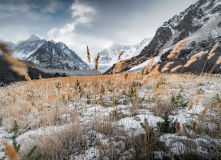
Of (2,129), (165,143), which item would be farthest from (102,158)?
(2,129)

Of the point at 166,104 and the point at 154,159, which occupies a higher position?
the point at 166,104

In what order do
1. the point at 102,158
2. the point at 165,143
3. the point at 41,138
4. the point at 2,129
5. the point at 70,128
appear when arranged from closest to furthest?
the point at 102,158 < the point at 165,143 < the point at 41,138 < the point at 70,128 < the point at 2,129

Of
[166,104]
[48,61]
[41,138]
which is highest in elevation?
Result: [48,61]

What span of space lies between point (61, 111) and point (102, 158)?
1.48m

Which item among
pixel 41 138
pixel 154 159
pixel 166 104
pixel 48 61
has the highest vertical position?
pixel 48 61

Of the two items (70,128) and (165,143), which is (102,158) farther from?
(165,143)

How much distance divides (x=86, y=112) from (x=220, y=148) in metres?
2.06

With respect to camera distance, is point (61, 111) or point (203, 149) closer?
point (203, 149)

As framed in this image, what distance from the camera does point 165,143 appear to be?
130 cm

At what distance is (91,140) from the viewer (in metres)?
1.47

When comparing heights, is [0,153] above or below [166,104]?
below

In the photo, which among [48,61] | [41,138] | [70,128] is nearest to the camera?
[41,138]

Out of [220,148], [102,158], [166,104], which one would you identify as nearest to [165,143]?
[220,148]

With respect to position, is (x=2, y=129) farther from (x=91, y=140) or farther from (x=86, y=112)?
(x=91, y=140)
